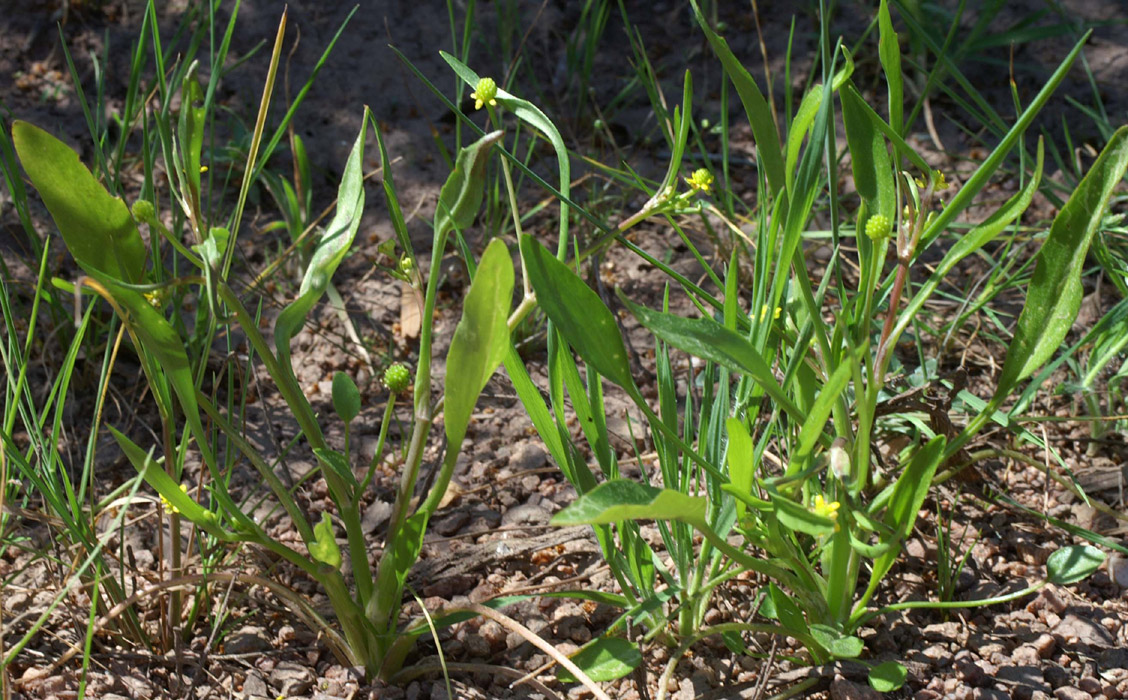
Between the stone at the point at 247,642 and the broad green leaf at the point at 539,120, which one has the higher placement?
the broad green leaf at the point at 539,120

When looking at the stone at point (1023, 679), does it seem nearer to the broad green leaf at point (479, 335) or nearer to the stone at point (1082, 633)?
the stone at point (1082, 633)

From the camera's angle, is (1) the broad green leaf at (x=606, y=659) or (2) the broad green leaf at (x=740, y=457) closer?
(2) the broad green leaf at (x=740, y=457)

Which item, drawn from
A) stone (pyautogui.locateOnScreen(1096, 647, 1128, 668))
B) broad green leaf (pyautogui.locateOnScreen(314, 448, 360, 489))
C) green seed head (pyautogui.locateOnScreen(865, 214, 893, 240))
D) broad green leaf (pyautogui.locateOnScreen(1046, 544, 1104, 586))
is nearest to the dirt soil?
stone (pyautogui.locateOnScreen(1096, 647, 1128, 668))

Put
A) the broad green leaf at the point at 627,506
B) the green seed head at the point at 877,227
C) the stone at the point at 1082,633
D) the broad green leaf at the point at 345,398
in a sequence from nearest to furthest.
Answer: the broad green leaf at the point at 627,506
the green seed head at the point at 877,227
the broad green leaf at the point at 345,398
the stone at the point at 1082,633

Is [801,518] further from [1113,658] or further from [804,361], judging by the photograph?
[1113,658]

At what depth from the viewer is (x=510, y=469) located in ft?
5.11

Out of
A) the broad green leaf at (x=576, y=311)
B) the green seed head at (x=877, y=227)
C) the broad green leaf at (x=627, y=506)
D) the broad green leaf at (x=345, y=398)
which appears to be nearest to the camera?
the broad green leaf at (x=627, y=506)

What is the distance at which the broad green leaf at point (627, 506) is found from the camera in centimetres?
77

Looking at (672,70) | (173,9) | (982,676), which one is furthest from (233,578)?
(173,9)

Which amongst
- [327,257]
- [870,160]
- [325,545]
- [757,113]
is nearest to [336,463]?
[325,545]

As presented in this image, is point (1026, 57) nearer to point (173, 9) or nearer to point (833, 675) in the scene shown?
point (833, 675)

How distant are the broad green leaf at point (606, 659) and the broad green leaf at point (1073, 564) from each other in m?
0.51

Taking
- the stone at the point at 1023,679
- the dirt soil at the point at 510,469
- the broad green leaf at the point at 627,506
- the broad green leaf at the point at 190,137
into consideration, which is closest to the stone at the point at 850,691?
the dirt soil at the point at 510,469

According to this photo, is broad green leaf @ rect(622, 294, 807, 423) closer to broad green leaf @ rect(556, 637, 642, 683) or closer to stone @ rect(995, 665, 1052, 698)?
broad green leaf @ rect(556, 637, 642, 683)
